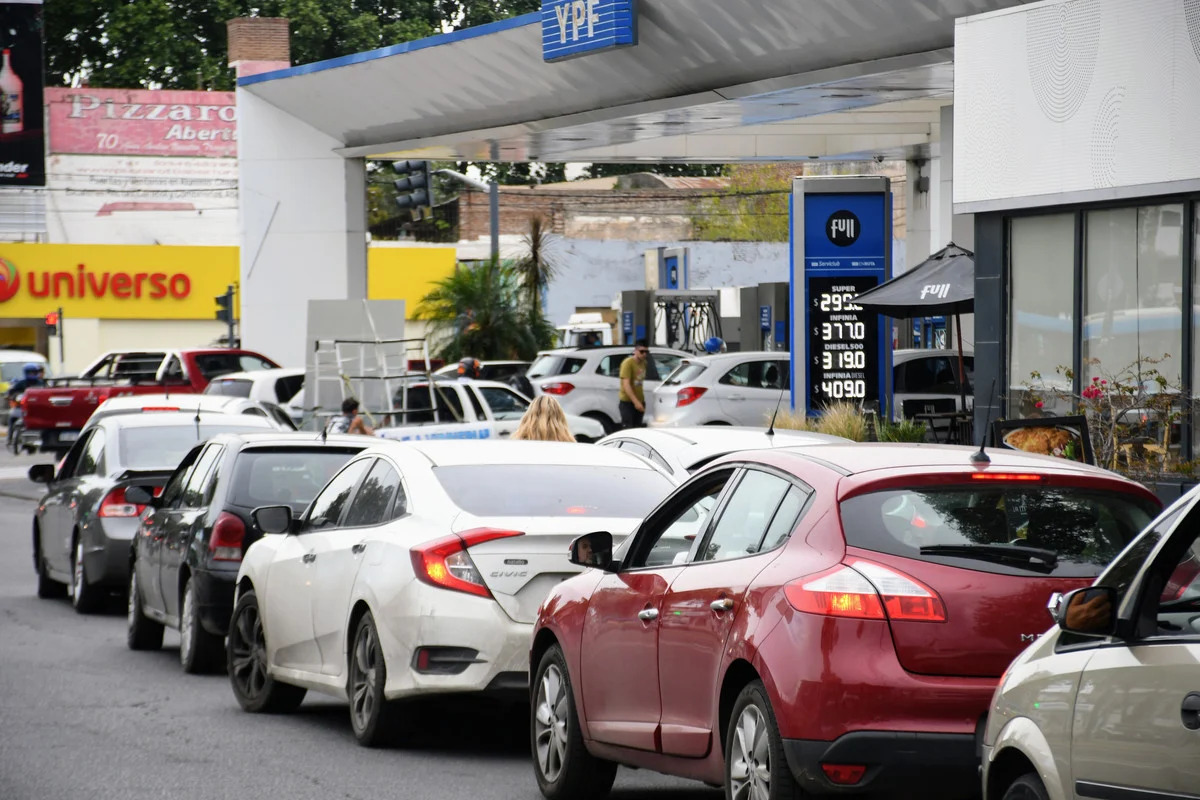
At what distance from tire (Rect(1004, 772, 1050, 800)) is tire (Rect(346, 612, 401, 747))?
4.31m

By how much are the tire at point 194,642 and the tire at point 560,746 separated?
4482 mm

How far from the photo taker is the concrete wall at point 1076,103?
14.0m

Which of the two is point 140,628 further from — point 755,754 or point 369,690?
point 755,754

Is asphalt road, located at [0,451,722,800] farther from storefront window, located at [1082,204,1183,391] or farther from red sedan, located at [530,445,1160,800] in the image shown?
storefront window, located at [1082,204,1183,391]

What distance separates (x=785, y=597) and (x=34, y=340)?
55.1 meters

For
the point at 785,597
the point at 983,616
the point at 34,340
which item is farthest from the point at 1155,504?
the point at 34,340

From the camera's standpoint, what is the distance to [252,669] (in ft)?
35.5

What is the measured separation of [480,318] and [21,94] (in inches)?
695

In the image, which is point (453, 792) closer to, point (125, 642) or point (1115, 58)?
point (125, 642)

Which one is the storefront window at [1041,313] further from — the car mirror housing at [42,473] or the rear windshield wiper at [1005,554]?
the rear windshield wiper at [1005,554]

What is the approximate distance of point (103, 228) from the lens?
59406 mm

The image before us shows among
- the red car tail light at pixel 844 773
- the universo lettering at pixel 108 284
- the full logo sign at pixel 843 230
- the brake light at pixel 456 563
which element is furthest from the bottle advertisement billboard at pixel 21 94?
the red car tail light at pixel 844 773

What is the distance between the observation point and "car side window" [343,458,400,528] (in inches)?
371

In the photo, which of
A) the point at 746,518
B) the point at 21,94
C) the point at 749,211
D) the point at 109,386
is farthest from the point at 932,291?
the point at 749,211
